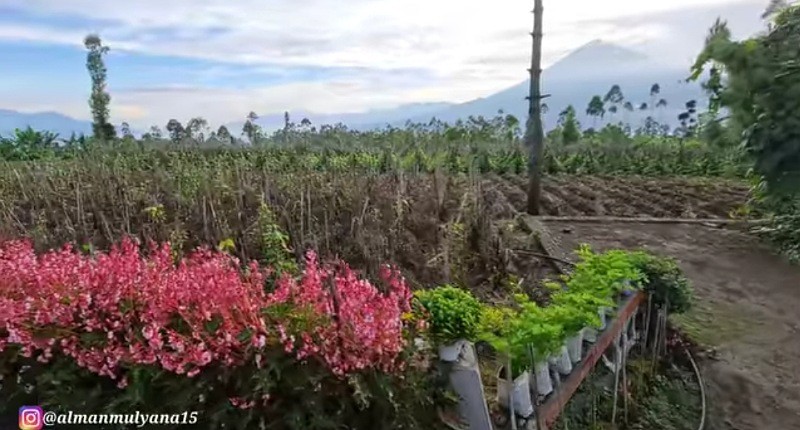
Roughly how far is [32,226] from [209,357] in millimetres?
3101

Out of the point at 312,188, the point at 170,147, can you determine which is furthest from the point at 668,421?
the point at 170,147

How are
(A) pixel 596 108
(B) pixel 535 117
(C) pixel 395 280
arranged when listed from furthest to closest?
1. (A) pixel 596 108
2. (B) pixel 535 117
3. (C) pixel 395 280

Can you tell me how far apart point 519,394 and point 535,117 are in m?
4.19

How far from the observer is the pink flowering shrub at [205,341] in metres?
1.46

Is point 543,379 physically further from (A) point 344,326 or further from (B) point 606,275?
(A) point 344,326

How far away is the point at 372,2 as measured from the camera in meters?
5.15

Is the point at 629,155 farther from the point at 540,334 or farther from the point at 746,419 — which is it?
the point at 540,334

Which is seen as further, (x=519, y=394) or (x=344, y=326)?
(x=519, y=394)

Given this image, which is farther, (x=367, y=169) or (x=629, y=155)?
(x=629, y=155)

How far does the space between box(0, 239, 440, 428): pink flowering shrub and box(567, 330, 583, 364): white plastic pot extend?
3.24ft

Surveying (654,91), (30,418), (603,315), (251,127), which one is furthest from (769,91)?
(654,91)

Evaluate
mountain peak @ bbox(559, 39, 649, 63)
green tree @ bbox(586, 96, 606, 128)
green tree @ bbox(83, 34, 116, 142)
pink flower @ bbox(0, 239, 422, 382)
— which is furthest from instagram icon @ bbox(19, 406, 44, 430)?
mountain peak @ bbox(559, 39, 649, 63)

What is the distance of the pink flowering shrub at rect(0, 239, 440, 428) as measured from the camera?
1.46 metres

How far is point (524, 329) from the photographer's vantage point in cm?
200
